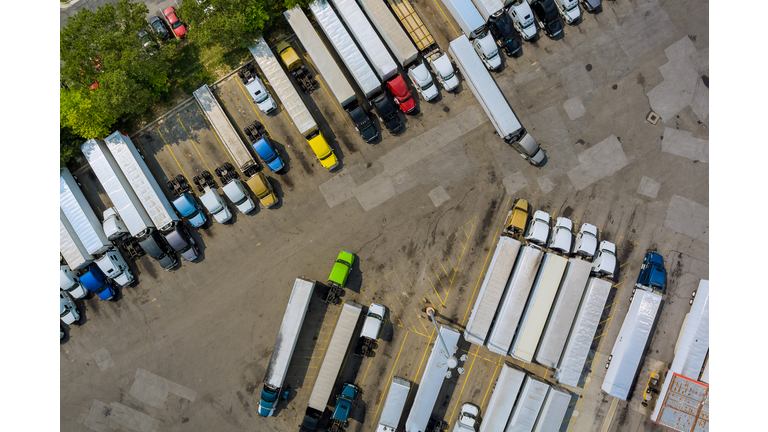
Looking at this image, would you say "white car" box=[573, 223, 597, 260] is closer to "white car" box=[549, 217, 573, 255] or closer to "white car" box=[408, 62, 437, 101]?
"white car" box=[549, 217, 573, 255]

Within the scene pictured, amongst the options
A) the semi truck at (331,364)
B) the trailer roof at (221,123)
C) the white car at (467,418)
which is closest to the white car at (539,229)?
the white car at (467,418)

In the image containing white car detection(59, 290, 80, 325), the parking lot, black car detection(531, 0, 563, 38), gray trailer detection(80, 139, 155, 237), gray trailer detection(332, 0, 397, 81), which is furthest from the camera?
Result: the parking lot

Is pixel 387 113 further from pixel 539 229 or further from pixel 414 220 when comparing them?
pixel 539 229

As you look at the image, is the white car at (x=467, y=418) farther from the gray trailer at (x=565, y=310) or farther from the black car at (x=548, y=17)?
the black car at (x=548, y=17)

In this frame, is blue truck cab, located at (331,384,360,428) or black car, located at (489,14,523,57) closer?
blue truck cab, located at (331,384,360,428)

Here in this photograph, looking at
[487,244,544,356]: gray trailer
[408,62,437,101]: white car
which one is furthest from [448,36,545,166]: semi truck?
[487,244,544,356]: gray trailer

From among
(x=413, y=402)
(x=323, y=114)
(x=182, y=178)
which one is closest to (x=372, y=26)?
(x=323, y=114)

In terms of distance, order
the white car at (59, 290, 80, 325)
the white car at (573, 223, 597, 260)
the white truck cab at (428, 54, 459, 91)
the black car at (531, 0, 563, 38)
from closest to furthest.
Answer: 1. the white car at (573, 223, 597, 260)
2. the white truck cab at (428, 54, 459, 91)
3. the black car at (531, 0, 563, 38)
4. the white car at (59, 290, 80, 325)
